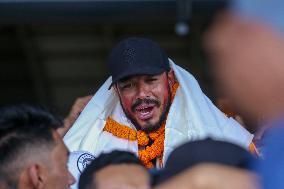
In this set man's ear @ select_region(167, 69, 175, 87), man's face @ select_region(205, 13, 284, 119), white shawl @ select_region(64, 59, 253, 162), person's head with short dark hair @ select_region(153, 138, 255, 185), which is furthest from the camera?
man's ear @ select_region(167, 69, 175, 87)

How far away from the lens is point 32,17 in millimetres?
4789

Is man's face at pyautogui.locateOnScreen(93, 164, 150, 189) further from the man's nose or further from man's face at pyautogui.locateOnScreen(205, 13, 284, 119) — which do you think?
the man's nose

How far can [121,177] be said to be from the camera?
1556mm

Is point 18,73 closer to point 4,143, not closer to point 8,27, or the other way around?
point 8,27

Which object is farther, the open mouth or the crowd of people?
the open mouth

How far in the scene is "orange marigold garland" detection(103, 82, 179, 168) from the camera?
9.21 ft

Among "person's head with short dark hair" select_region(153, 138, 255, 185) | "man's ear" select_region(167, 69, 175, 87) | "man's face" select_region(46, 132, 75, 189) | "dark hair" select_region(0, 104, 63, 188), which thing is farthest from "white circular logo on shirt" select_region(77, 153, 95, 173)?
"person's head with short dark hair" select_region(153, 138, 255, 185)

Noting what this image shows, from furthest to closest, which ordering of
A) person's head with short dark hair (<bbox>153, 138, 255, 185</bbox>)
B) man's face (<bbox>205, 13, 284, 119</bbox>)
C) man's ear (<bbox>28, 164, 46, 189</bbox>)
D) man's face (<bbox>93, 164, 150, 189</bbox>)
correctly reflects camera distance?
man's ear (<bbox>28, 164, 46, 189</bbox>) < man's face (<bbox>93, 164, 150, 189</bbox>) < person's head with short dark hair (<bbox>153, 138, 255, 185</bbox>) < man's face (<bbox>205, 13, 284, 119</bbox>)

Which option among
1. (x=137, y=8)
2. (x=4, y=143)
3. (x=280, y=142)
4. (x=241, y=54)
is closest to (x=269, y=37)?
(x=241, y=54)

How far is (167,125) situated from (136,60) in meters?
0.28

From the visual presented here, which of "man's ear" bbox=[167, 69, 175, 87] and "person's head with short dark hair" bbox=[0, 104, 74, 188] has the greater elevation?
"man's ear" bbox=[167, 69, 175, 87]

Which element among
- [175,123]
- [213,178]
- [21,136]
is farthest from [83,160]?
[213,178]

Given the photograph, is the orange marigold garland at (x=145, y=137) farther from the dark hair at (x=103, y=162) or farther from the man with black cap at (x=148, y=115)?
the dark hair at (x=103, y=162)

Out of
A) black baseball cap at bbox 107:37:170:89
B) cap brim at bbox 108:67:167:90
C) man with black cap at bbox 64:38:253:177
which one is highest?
black baseball cap at bbox 107:37:170:89
